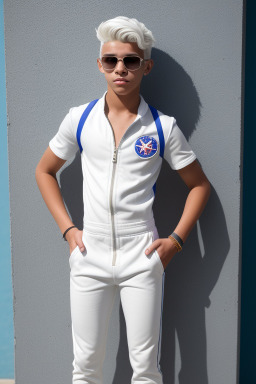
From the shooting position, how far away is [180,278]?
309 centimetres

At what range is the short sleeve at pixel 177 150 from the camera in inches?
107

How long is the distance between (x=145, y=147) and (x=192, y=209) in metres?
0.43

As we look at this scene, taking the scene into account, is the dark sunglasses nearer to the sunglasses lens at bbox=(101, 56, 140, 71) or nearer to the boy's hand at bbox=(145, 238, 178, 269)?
the sunglasses lens at bbox=(101, 56, 140, 71)

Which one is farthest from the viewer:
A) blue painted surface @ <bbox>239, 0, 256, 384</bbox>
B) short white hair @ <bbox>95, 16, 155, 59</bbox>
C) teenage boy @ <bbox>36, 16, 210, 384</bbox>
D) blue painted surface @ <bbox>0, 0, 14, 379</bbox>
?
blue painted surface @ <bbox>0, 0, 14, 379</bbox>

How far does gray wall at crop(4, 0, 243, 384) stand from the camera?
2.89 metres

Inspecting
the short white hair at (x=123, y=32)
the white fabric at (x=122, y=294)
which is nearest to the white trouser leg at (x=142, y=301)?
the white fabric at (x=122, y=294)

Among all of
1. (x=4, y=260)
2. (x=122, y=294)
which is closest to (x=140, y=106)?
(x=122, y=294)

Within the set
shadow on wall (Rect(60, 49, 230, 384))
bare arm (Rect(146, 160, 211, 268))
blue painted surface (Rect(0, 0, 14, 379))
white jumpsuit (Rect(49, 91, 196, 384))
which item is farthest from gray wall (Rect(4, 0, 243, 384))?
blue painted surface (Rect(0, 0, 14, 379))

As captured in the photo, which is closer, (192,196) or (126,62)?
(126,62)

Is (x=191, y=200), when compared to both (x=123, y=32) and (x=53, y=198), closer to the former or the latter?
(x=53, y=198)

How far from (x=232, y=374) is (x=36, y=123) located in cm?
187

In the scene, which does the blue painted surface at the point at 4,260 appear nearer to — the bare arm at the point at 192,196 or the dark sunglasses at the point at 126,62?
the dark sunglasses at the point at 126,62

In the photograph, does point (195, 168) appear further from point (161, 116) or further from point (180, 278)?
point (180, 278)

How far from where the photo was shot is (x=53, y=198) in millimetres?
2887
